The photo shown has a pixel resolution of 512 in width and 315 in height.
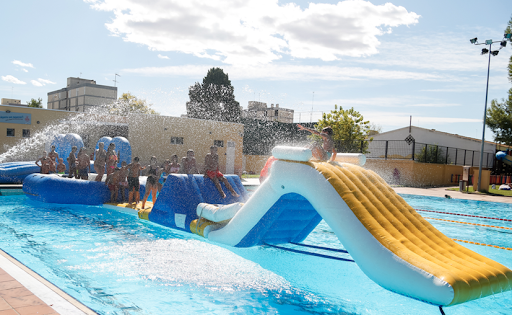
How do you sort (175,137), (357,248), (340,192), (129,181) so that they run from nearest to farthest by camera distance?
1. (357,248)
2. (340,192)
3. (129,181)
4. (175,137)

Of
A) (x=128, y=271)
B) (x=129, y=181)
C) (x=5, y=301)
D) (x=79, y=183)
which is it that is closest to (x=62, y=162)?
(x=79, y=183)

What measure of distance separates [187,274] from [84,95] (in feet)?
203

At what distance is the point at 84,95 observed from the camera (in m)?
59.7

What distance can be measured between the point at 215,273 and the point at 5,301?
249cm

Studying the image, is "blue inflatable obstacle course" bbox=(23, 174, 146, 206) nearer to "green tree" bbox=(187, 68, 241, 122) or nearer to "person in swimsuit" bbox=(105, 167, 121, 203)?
"person in swimsuit" bbox=(105, 167, 121, 203)

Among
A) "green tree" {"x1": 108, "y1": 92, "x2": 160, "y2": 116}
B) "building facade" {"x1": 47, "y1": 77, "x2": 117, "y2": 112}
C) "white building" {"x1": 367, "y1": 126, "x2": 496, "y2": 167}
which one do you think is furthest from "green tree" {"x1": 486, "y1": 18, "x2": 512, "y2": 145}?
"building facade" {"x1": 47, "y1": 77, "x2": 117, "y2": 112}

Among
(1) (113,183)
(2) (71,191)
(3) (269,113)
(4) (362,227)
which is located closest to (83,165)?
(2) (71,191)

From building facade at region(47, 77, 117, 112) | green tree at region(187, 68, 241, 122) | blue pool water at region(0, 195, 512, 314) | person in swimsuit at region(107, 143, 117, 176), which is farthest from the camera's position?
building facade at region(47, 77, 117, 112)

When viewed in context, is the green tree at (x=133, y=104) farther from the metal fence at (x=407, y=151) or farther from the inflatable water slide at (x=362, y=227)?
the inflatable water slide at (x=362, y=227)

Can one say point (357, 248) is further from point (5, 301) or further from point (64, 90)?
point (64, 90)

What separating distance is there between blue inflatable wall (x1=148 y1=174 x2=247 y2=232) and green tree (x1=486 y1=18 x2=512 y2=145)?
2693 cm

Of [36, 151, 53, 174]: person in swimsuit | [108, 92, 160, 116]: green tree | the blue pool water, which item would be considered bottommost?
the blue pool water

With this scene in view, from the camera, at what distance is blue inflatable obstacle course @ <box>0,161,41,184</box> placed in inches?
541

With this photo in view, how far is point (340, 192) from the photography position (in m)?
3.99
